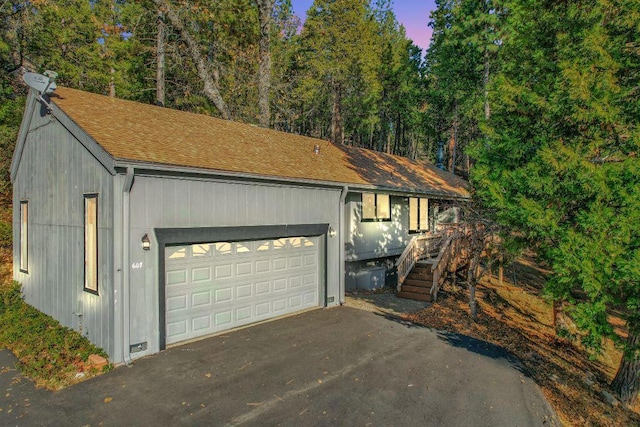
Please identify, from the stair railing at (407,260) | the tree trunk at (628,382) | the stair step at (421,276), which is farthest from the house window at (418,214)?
the tree trunk at (628,382)

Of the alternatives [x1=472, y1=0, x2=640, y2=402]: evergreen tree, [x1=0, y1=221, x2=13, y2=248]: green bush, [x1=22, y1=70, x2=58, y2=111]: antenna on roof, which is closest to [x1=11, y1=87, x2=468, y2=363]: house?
[x1=22, y1=70, x2=58, y2=111]: antenna on roof

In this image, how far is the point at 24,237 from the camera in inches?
457

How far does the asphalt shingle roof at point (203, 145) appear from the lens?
831 cm

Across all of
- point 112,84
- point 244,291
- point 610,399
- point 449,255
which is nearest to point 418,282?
point 449,255

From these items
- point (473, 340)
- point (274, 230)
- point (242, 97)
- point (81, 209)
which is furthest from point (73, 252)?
point (242, 97)

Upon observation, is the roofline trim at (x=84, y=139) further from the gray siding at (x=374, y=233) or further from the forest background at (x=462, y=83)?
the gray siding at (x=374, y=233)

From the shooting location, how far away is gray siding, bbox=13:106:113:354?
25.1 feet

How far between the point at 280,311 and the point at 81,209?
5.70m

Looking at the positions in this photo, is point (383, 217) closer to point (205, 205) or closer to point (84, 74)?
point (205, 205)

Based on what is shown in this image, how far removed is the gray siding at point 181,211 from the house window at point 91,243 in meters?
1.08

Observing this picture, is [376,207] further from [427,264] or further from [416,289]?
[416,289]

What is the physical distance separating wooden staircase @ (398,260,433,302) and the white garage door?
4.10 meters

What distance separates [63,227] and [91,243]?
1.78 metres

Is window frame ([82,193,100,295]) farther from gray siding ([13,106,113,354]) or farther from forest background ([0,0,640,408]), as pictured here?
forest background ([0,0,640,408])
